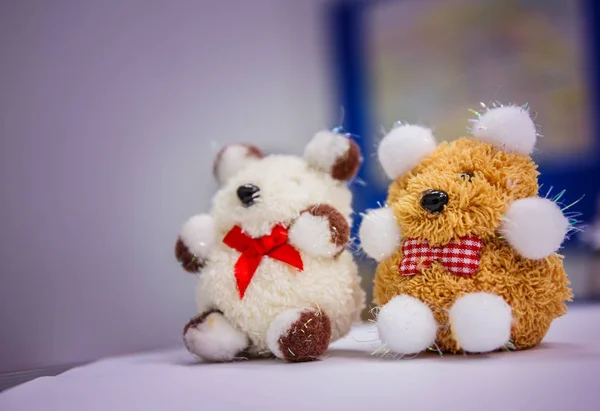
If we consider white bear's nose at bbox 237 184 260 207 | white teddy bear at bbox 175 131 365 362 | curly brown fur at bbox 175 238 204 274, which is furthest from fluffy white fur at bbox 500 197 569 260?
curly brown fur at bbox 175 238 204 274

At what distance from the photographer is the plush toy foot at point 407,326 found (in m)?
0.76

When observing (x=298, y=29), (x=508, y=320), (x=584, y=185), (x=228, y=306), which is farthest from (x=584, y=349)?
(x=298, y=29)

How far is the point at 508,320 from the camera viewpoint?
74 centimetres

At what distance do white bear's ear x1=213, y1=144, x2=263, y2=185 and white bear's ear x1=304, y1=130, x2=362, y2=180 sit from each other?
119 millimetres

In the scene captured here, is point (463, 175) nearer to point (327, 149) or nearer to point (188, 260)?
point (327, 149)

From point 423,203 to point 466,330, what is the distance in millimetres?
186

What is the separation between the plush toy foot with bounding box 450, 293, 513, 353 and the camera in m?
0.73

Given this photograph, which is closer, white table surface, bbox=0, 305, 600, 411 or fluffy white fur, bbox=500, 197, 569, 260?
white table surface, bbox=0, 305, 600, 411

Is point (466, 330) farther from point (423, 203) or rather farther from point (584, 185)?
point (584, 185)

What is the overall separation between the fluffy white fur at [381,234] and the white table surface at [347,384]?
0.39 feet

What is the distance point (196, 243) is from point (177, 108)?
550mm

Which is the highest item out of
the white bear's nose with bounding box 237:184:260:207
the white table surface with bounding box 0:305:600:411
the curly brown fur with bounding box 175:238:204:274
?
the white bear's nose with bounding box 237:184:260:207

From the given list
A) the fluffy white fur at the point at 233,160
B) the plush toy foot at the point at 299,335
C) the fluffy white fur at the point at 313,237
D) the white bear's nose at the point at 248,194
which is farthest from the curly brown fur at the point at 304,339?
the fluffy white fur at the point at 233,160

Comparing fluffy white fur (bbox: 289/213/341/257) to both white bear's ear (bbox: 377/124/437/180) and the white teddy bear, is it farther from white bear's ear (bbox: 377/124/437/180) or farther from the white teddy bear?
white bear's ear (bbox: 377/124/437/180)
